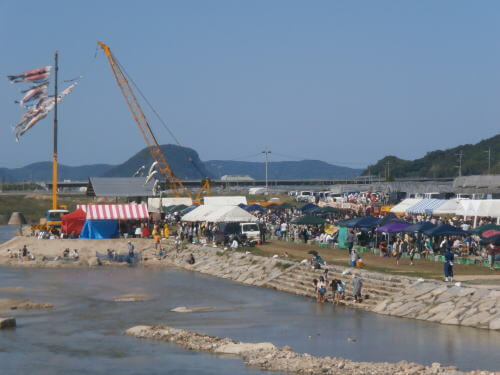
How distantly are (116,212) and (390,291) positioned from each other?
33.6 m

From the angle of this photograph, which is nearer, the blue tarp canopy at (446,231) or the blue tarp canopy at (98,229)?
the blue tarp canopy at (446,231)

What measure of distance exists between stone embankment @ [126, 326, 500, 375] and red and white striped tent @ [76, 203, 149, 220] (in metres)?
35.9

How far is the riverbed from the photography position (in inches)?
883

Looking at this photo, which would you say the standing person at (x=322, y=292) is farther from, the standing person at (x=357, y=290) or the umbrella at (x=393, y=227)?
the umbrella at (x=393, y=227)

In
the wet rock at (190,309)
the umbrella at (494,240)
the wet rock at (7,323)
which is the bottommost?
the wet rock at (190,309)

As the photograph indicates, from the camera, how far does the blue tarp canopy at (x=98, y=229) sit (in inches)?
2426

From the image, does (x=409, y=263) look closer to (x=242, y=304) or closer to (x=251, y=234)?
(x=242, y=304)

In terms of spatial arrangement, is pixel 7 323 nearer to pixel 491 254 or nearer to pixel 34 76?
pixel 491 254

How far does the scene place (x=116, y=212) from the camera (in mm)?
62156

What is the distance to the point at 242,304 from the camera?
34.2 meters

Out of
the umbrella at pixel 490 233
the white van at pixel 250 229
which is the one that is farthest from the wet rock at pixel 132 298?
the white van at pixel 250 229

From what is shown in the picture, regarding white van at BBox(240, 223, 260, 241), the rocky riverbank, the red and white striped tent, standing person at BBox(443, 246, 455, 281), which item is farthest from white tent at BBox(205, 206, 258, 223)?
standing person at BBox(443, 246, 455, 281)

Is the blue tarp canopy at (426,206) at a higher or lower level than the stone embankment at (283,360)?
higher

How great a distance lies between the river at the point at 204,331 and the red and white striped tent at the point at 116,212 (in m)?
21.2
